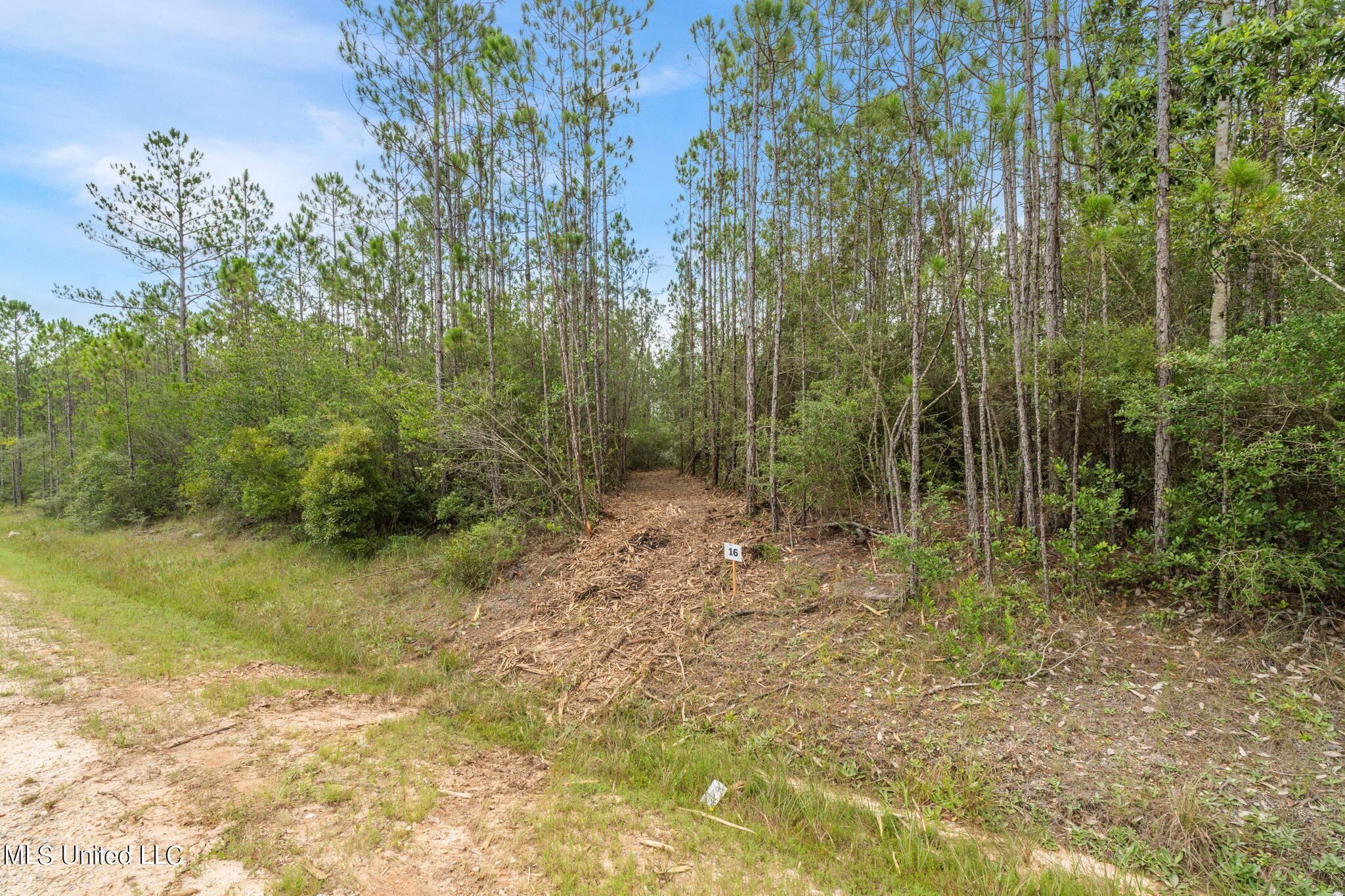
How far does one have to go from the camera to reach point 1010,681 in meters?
4.05

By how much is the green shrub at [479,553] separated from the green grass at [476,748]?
16.8 inches

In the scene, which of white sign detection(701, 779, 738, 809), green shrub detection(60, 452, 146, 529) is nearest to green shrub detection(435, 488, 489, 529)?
white sign detection(701, 779, 738, 809)

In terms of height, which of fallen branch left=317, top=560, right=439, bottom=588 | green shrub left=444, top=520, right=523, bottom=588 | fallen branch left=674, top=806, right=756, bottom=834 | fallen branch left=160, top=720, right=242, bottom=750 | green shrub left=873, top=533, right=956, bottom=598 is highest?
green shrub left=873, top=533, right=956, bottom=598

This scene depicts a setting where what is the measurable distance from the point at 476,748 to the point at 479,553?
4041 millimetres

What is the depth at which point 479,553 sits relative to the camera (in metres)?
7.82

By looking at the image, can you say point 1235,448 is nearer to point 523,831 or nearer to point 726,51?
point 523,831

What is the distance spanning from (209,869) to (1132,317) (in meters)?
9.20

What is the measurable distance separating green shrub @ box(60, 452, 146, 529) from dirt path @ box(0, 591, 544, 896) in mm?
13137

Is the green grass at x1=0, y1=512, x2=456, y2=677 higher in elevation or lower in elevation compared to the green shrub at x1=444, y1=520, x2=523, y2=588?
lower

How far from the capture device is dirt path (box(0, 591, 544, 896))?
2.64 meters

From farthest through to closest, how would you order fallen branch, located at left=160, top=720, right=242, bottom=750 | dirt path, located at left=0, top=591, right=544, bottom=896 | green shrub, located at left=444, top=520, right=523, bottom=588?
green shrub, located at left=444, top=520, right=523, bottom=588
fallen branch, located at left=160, top=720, right=242, bottom=750
dirt path, located at left=0, top=591, right=544, bottom=896

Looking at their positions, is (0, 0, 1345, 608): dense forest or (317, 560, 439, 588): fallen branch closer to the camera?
(0, 0, 1345, 608): dense forest

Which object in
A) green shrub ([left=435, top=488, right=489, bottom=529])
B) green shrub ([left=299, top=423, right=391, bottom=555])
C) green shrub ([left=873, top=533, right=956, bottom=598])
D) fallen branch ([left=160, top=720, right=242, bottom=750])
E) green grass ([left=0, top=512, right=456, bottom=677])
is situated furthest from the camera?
green shrub ([left=435, top=488, right=489, bottom=529])

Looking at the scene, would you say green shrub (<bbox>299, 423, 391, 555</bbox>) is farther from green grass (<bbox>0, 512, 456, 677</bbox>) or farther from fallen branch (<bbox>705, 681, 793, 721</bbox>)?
fallen branch (<bbox>705, 681, 793, 721</bbox>)
